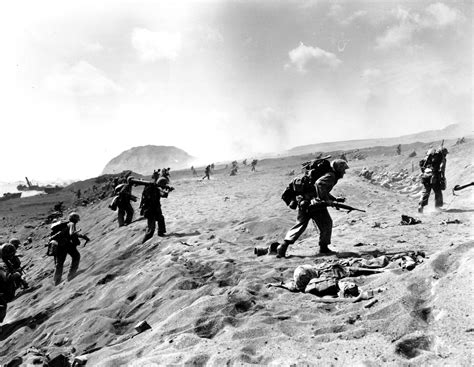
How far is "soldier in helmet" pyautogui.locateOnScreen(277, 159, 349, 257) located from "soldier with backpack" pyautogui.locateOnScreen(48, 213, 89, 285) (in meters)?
5.66

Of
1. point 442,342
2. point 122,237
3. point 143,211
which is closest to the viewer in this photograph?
point 442,342

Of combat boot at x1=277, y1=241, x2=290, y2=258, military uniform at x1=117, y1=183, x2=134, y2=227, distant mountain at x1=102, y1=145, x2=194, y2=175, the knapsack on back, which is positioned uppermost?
distant mountain at x1=102, y1=145, x2=194, y2=175

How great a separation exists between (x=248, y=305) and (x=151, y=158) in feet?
509

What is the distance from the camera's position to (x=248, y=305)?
4629mm

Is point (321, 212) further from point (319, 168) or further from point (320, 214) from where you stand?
point (319, 168)

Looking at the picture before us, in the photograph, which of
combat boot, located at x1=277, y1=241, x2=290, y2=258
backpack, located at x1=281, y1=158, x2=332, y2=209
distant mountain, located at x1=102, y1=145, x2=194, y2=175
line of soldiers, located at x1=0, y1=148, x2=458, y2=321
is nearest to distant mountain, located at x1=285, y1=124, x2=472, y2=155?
distant mountain, located at x1=102, y1=145, x2=194, y2=175

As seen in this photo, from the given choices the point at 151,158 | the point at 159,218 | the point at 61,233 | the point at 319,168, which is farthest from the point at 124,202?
the point at 151,158

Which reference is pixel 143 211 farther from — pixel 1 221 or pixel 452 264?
pixel 1 221

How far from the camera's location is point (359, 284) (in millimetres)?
4832

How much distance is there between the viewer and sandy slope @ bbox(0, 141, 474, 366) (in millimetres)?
3439

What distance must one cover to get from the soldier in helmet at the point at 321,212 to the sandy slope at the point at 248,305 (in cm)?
29

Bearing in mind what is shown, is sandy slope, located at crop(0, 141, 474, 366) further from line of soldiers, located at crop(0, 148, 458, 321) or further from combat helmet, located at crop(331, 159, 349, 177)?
combat helmet, located at crop(331, 159, 349, 177)

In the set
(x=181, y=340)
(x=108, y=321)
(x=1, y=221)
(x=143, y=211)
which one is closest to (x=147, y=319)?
(x=108, y=321)

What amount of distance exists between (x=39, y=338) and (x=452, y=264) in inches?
233
